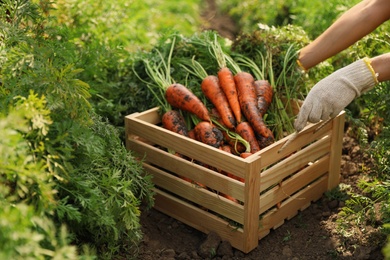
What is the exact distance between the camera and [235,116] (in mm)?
3688

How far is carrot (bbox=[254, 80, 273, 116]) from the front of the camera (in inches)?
146

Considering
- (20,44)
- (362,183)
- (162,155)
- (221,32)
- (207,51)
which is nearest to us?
(20,44)

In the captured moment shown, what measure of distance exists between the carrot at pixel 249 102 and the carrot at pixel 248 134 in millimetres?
47

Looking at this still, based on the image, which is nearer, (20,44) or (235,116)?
(20,44)

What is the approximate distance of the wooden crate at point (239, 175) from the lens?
3217 millimetres

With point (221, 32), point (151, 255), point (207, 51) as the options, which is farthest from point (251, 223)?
point (221, 32)

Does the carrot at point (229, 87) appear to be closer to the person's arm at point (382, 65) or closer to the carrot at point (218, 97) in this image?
the carrot at point (218, 97)

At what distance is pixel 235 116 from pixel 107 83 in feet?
2.94

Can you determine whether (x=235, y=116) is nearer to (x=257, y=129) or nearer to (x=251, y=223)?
(x=257, y=129)

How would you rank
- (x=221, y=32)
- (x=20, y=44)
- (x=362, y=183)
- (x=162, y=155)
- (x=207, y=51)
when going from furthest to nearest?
(x=221, y=32)
(x=207, y=51)
(x=162, y=155)
(x=362, y=183)
(x=20, y=44)

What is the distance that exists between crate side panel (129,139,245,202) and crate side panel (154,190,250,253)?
0.18m

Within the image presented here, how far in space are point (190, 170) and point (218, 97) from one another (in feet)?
1.79

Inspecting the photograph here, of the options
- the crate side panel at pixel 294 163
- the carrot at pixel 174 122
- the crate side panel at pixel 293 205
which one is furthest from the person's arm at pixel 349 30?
the carrot at pixel 174 122

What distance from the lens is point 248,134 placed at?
11.6 ft
